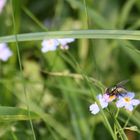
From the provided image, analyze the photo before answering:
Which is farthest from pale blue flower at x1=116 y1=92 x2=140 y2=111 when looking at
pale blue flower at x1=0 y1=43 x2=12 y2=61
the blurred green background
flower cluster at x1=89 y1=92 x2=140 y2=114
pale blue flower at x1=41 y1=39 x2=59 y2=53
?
pale blue flower at x1=0 y1=43 x2=12 y2=61

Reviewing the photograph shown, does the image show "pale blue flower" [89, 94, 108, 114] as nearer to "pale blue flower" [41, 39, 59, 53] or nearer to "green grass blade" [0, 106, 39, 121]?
"green grass blade" [0, 106, 39, 121]

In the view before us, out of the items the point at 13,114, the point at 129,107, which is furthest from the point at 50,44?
the point at 129,107

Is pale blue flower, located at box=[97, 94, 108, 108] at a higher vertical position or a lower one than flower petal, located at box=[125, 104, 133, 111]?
higher

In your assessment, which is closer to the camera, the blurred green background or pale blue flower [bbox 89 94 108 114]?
pale blue flower [bbox 89 94 108 114]

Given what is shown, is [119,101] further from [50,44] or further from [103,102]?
[50,44]

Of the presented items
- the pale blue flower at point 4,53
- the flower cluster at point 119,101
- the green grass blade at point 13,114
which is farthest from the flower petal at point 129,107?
the pale blue flower at point 4,53

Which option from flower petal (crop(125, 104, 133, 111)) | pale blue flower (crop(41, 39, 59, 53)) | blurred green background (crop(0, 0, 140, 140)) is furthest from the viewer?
blurred green background (crop(0, 0, 140, 140))

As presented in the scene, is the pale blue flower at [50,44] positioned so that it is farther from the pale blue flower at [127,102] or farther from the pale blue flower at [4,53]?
the pale blue flower at [127,102]

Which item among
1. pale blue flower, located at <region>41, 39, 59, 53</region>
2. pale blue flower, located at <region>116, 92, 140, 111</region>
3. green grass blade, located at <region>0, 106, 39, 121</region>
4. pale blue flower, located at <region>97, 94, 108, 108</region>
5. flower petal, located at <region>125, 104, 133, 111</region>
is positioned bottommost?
flower petal, located at <region>125, 104, 133, 111</region>
